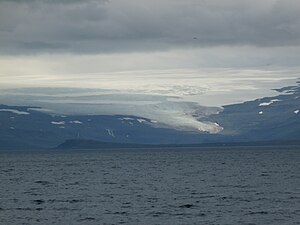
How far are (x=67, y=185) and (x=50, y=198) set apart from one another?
29.3m

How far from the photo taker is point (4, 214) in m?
90.3

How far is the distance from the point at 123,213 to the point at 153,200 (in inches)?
579

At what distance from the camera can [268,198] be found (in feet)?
340

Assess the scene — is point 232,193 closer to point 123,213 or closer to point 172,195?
point 172,195

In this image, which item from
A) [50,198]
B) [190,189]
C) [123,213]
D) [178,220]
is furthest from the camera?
[190,189]

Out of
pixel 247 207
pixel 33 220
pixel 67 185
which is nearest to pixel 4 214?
pixel 33 220

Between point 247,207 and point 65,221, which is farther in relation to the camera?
point 247,207

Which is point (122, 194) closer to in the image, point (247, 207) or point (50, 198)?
point (50, 198)

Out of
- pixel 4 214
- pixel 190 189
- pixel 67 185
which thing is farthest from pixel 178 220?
pixel 67 185

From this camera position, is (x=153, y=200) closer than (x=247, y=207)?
No

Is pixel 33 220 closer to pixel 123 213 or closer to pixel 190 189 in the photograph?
pixel 123 213

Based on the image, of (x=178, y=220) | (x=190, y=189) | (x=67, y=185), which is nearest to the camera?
(x=178, y=220)

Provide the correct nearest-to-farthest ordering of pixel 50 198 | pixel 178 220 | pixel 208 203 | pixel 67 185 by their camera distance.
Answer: pixel 178 220, pixel 208 203, pixel 50 198, pixel 67 185

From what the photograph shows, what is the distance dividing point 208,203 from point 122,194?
19620mm
